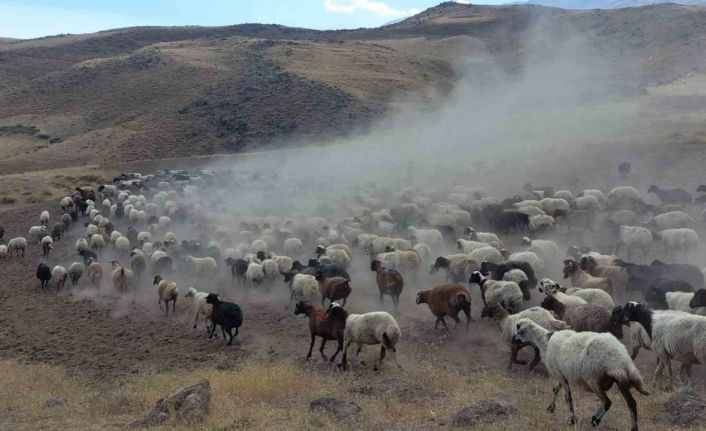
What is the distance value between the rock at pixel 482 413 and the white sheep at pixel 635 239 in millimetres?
11134

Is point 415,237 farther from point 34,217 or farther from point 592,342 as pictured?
point 34,217

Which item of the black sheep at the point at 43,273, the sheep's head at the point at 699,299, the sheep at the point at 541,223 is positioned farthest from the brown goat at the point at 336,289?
the black sheep at the point at 43,273

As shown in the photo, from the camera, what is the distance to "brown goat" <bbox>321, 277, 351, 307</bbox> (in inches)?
588

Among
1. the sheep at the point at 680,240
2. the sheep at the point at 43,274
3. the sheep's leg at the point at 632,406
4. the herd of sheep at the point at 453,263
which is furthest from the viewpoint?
the sheep at the point at 43,274

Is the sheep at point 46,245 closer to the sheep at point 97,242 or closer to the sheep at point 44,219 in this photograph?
the sheep at point 97,242

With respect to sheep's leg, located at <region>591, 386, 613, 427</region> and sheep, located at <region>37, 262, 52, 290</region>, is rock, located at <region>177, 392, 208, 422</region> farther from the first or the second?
sheep, located at <region>37, 262, 52, 290</region>

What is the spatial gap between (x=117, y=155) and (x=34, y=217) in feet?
73.7

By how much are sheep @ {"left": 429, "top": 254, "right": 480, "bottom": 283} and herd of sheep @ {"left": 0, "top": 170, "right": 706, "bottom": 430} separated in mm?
40

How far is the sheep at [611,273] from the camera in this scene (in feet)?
45.9

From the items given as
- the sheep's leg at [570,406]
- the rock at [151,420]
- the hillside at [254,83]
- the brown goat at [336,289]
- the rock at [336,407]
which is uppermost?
the hillside at [254,83]

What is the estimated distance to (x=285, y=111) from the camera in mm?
61406

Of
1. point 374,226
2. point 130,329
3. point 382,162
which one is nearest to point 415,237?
point 374,226

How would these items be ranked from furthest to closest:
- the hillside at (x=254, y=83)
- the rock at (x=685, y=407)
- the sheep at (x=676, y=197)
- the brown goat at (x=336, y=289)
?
the hillside at (x=254, y=83) → the sheep at (x=676, y=197) → the brown goat at (x=336, y=289) → the rock at (x=685, y=407)

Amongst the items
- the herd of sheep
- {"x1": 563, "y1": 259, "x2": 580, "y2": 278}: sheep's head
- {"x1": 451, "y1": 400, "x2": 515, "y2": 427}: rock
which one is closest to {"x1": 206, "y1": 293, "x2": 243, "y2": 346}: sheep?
the herd of sheep
